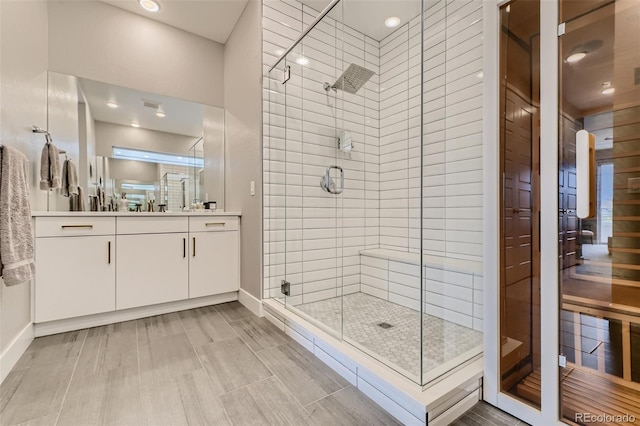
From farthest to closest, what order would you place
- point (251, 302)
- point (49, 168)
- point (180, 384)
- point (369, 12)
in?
point (369, 12)
point (251, 302)
point (49, 168)
point (180, 384)

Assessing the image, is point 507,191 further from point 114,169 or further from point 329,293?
point 114,169

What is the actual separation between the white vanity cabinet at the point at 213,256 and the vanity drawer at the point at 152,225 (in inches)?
3.6

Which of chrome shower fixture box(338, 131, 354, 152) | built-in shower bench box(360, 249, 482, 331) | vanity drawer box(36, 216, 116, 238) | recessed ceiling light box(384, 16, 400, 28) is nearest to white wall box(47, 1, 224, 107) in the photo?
vanity drawer box(36, 216, 116, 238)

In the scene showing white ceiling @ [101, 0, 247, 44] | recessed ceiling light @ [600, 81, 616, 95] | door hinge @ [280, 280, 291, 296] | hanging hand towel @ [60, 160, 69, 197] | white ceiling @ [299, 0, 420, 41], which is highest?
white ceiling @ [101, 0, 247, 44]

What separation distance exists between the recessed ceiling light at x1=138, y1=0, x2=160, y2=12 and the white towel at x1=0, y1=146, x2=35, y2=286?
1885mm

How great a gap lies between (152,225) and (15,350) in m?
1.07

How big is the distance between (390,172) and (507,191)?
1653mm

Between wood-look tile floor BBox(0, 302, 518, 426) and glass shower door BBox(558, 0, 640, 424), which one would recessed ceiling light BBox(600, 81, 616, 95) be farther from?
wood-look tile floor BBox(0, 302, 518, 426)

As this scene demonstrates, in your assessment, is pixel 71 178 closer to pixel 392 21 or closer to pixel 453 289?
pixel 453 289

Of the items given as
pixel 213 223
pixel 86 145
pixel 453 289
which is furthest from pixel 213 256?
pixel 453 289

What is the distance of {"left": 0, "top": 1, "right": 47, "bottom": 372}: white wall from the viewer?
1514 mm

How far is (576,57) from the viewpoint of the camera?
1165 millimetres

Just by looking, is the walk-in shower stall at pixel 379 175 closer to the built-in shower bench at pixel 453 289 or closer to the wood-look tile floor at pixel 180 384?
the built-in shower bench at pixel 453 289

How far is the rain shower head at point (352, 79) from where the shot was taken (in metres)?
2.61
